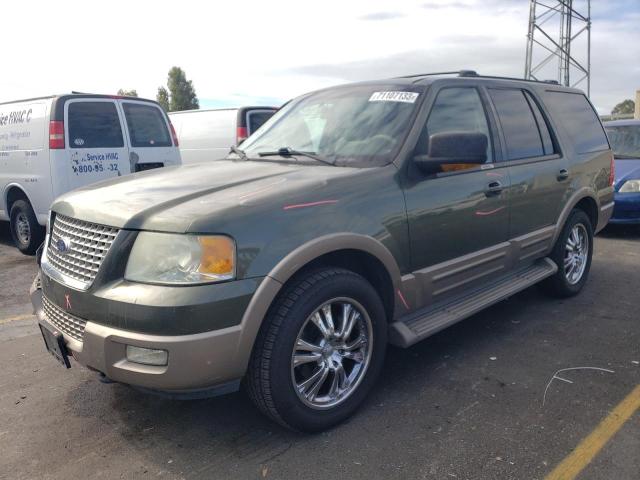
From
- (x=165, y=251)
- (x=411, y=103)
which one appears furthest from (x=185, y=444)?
(x=411, y=103)

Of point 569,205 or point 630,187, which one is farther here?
point 630,187

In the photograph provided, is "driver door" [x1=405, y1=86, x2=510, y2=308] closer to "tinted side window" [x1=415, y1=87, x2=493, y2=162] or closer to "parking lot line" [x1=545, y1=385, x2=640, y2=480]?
"tinted side window" [x1=415, y1=87, x2=493, y2=162]

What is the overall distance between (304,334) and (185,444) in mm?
820

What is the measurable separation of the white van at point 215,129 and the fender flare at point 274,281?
24.9 ft

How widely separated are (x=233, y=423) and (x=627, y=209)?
6.63 m

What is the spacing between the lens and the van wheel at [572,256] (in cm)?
488

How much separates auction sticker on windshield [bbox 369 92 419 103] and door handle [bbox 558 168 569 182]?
171cm

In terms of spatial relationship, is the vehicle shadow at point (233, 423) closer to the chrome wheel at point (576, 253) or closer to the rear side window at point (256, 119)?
the chrome wheel at point (576, 253)

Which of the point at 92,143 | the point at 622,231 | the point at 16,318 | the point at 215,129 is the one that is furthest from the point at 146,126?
the point at 622,231

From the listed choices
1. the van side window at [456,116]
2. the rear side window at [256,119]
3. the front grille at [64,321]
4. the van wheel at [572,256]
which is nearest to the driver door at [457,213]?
the van side window at [456,116]

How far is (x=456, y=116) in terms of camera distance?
3846mm

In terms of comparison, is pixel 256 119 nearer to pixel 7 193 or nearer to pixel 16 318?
pixel 7 193

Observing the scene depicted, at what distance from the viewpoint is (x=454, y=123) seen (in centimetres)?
381

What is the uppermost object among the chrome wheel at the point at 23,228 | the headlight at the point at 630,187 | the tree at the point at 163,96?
the tree at the point at 163,96
